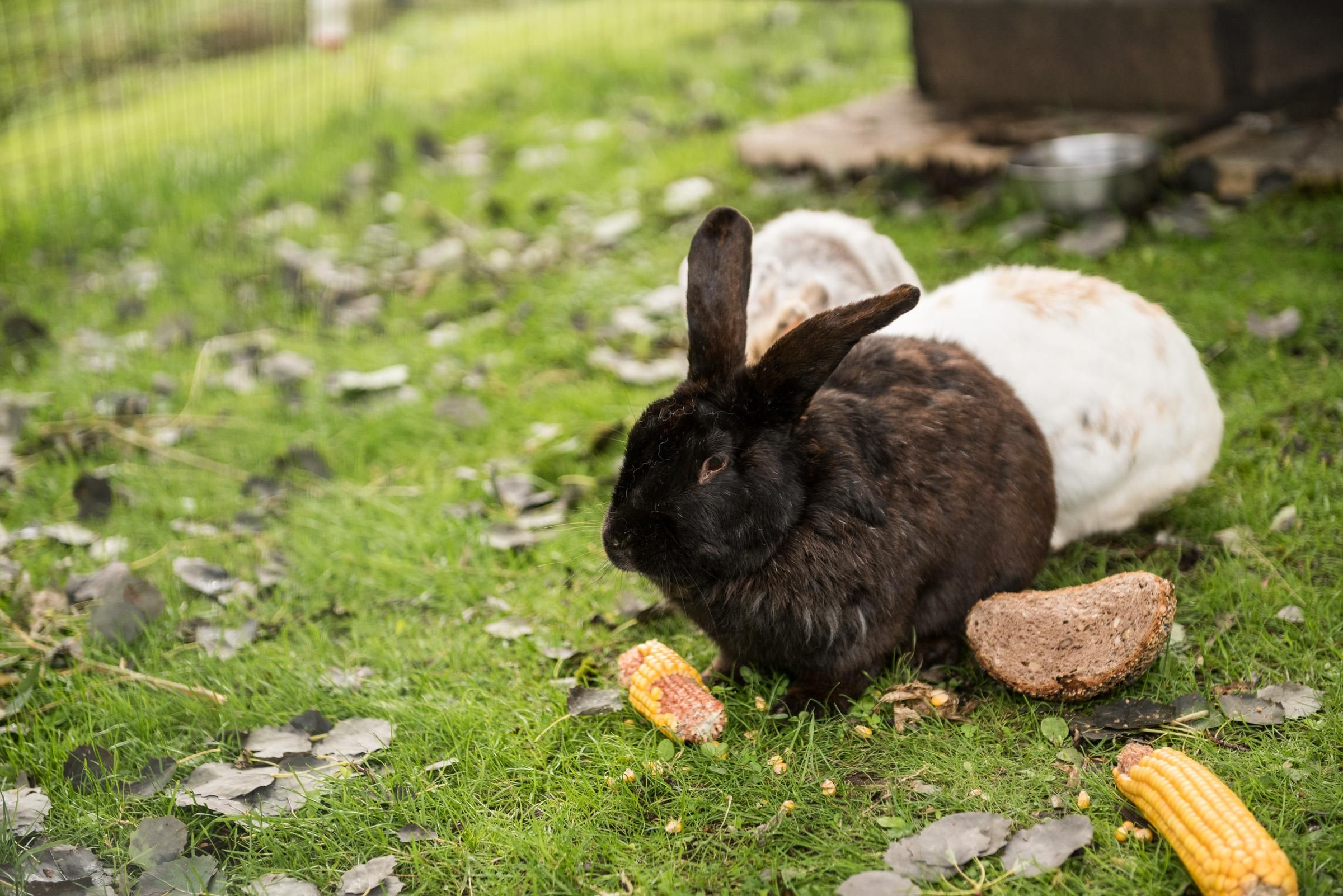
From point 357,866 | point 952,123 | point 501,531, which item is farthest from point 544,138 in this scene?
point 357,866

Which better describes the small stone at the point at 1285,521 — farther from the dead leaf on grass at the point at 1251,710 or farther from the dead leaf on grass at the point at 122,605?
the dead leaf on grass at the point at 122,605

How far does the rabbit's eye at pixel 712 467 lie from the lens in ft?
8.71

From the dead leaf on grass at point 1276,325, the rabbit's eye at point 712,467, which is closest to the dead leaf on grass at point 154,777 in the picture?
the rabbit's eye at point 712,467

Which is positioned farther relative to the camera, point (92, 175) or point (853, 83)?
point (853, 83)

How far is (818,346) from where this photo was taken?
254cm

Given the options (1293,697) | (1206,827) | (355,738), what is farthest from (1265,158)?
(355,738)

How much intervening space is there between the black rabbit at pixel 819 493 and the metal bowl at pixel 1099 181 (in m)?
2.53

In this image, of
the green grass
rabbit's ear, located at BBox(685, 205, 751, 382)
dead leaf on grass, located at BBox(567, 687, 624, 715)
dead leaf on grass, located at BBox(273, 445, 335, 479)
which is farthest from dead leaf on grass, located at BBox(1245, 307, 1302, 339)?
dead leaf on grass, located at BBox(273, 445, 335, 479)

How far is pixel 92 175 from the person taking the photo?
294 inches

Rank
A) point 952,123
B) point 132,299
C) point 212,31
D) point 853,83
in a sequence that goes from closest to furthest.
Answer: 1. point 132,299
2. point 952,123
3. point 853,83
4. point 212,31

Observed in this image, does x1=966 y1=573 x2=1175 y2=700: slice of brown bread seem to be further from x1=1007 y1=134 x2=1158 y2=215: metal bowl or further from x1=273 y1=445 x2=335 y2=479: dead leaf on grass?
x1=1007 y1=134 x2=1158 y2=215: metal bowl

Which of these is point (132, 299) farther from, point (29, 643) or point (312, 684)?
point (312, 684)

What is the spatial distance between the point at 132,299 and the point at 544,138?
2925 mm

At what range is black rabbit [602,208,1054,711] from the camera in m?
2.65
